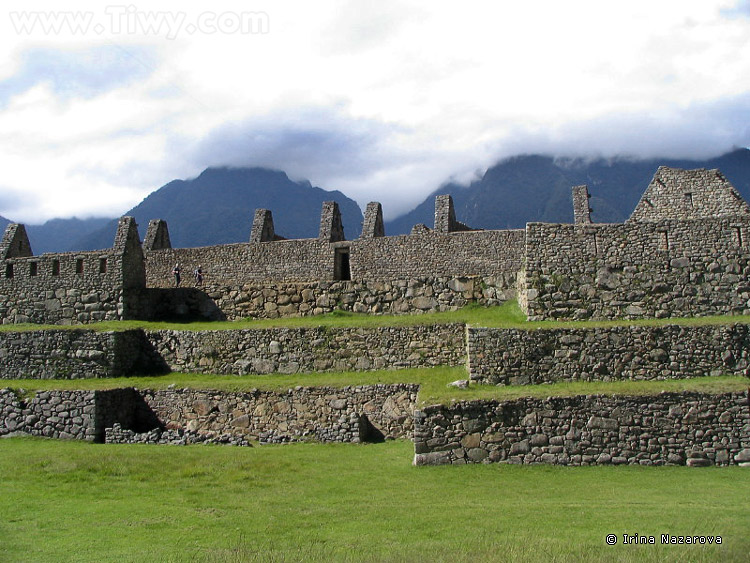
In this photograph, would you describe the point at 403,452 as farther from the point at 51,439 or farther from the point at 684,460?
the point at 51,439

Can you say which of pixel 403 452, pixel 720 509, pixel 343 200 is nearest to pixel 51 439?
pixel 403 452

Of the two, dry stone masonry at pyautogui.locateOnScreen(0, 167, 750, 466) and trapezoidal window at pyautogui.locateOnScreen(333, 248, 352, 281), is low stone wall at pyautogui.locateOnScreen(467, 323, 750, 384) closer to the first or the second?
dry stone masonry at pyautogui.locateOnScreen(0, 167, 750, 466)

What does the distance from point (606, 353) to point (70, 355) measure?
1685 cm

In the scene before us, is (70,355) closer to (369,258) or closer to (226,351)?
(226,351)

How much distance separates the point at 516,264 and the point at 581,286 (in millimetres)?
5455

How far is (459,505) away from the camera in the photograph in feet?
40.3

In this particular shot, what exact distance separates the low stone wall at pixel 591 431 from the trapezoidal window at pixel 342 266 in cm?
1229

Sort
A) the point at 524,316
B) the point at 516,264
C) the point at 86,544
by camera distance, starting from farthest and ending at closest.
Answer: the point at 516,264 < the point at 524,316 < the point at 86,544

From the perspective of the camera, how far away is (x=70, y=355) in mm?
23016

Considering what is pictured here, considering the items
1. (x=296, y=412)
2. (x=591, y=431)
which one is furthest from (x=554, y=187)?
(x=591, y=431)

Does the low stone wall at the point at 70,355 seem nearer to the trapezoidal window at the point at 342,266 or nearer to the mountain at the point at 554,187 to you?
the trapezoidal window at the point at 342,266

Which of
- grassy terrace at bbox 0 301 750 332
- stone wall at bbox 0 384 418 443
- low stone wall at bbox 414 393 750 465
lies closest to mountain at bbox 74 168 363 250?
grassy terrace at bbox 0 301 750 332

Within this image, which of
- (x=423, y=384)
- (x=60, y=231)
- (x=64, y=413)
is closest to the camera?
(x=423, y=384)

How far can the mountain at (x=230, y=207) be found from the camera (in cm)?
11144
